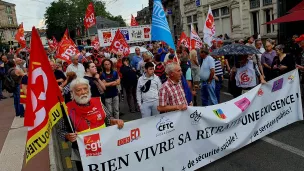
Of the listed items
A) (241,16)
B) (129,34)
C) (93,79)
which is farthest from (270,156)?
(241,16)

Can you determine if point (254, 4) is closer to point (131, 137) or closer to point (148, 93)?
point (148, 93)

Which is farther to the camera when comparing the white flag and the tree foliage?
the tree foliage

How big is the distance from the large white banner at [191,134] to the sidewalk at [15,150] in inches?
60.8

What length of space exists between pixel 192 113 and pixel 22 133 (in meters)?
4.49

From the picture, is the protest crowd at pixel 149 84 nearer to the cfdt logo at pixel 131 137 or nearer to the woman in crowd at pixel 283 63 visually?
the woman in crowd at pixel 283 63

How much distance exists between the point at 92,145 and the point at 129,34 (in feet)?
52.4

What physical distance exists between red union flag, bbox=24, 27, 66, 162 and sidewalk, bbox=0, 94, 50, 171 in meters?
1.83

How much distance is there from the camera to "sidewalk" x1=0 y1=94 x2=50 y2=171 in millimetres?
4777

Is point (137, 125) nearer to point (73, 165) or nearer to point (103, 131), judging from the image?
point (103, 131)

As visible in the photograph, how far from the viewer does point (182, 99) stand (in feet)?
14.7

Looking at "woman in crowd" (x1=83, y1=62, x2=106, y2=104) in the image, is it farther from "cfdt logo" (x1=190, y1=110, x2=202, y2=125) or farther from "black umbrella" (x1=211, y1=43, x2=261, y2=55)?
"black umbrella" (x1=211, y1=43, x2=261, y2=55)

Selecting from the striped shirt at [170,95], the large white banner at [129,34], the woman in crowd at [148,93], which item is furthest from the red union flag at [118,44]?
the striped shirt at [170,95]

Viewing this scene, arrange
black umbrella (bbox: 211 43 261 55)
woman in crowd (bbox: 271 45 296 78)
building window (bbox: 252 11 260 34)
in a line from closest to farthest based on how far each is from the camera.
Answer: black umbrella (bbox: 211 43 261 55)
woman in crowd (bbox: 271 45 296 78)
building window (bbox: 252 11 260 34)

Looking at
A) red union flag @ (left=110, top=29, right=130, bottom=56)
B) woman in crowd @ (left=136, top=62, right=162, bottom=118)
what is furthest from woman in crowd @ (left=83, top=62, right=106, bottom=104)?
red union flag @ (left=110, top=29, right=130, bottom=56)
